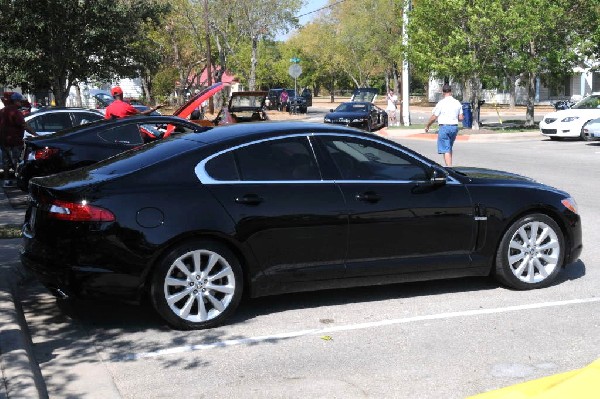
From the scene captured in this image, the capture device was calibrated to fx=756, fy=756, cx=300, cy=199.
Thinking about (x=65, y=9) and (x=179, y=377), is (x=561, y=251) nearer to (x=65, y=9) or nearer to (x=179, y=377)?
(x=179, y=377)

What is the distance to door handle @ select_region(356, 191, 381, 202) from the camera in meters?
6.23

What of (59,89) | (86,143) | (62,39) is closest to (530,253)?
(86,143)

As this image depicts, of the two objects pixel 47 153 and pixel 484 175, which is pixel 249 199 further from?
pixel 47 153

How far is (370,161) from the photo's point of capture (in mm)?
6461

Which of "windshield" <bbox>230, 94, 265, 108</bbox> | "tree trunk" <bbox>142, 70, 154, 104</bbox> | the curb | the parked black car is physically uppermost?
"tree trunk" <bbox>142, 70, 154, 104</bbox>

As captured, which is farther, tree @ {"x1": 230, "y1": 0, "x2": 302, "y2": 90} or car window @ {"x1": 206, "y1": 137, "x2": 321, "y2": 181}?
tree @ {"x1": 230, "y1": 0, "x2": 302, "y2": 90}

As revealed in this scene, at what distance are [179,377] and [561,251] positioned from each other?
3845 millimetres

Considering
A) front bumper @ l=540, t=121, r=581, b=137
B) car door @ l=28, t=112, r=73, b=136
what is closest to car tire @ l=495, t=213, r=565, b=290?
car door @ l=28, t=112, r=73, b=136

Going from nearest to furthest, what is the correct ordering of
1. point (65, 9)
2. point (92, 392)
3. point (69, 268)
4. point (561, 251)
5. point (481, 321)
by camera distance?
point (92, 392) < point (69, 268) < point (481, 321) < point (561, 251) < point (65, 9)

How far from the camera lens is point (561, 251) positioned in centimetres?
698

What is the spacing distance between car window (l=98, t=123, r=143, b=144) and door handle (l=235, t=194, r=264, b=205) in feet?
18.0

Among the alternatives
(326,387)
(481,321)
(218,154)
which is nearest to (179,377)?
(326,387)

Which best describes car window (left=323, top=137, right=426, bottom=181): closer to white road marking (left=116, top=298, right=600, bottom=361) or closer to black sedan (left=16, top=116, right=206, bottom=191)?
white road marking (left=116, top=298, right=600, bottom=361)

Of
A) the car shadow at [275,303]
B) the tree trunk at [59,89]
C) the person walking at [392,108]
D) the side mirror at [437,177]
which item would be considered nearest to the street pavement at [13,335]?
the car shadow at [275,303]
